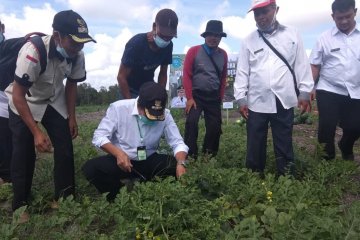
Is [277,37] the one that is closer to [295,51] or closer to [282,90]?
[295,51]

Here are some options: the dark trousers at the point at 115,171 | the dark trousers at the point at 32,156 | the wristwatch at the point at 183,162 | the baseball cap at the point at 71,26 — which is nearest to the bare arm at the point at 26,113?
the dark trousers at the point at 32,156

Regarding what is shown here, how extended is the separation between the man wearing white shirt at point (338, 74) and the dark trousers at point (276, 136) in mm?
615

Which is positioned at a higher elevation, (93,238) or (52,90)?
(52,90)

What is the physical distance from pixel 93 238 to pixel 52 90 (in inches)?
53.4

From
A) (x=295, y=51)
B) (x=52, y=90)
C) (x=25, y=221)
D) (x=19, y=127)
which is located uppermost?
(x=295, y=51)

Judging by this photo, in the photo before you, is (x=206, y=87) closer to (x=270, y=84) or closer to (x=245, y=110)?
(x=245, y=110)

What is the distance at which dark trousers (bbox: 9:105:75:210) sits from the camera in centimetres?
355

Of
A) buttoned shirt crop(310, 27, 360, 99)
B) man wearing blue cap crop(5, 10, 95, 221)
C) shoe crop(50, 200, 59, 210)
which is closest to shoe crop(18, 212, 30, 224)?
man wearing blue cap crop(5, 10, 95, 221)

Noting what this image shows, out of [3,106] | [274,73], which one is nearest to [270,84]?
[274,73]

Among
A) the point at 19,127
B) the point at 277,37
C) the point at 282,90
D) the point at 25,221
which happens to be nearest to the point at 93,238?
the point at 25,221

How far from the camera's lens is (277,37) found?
13.4ft

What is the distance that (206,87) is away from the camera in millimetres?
5059

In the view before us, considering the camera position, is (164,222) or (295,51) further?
(295,51)

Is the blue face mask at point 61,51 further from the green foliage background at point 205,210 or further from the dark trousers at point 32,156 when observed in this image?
the green foliage background at point 205,210
